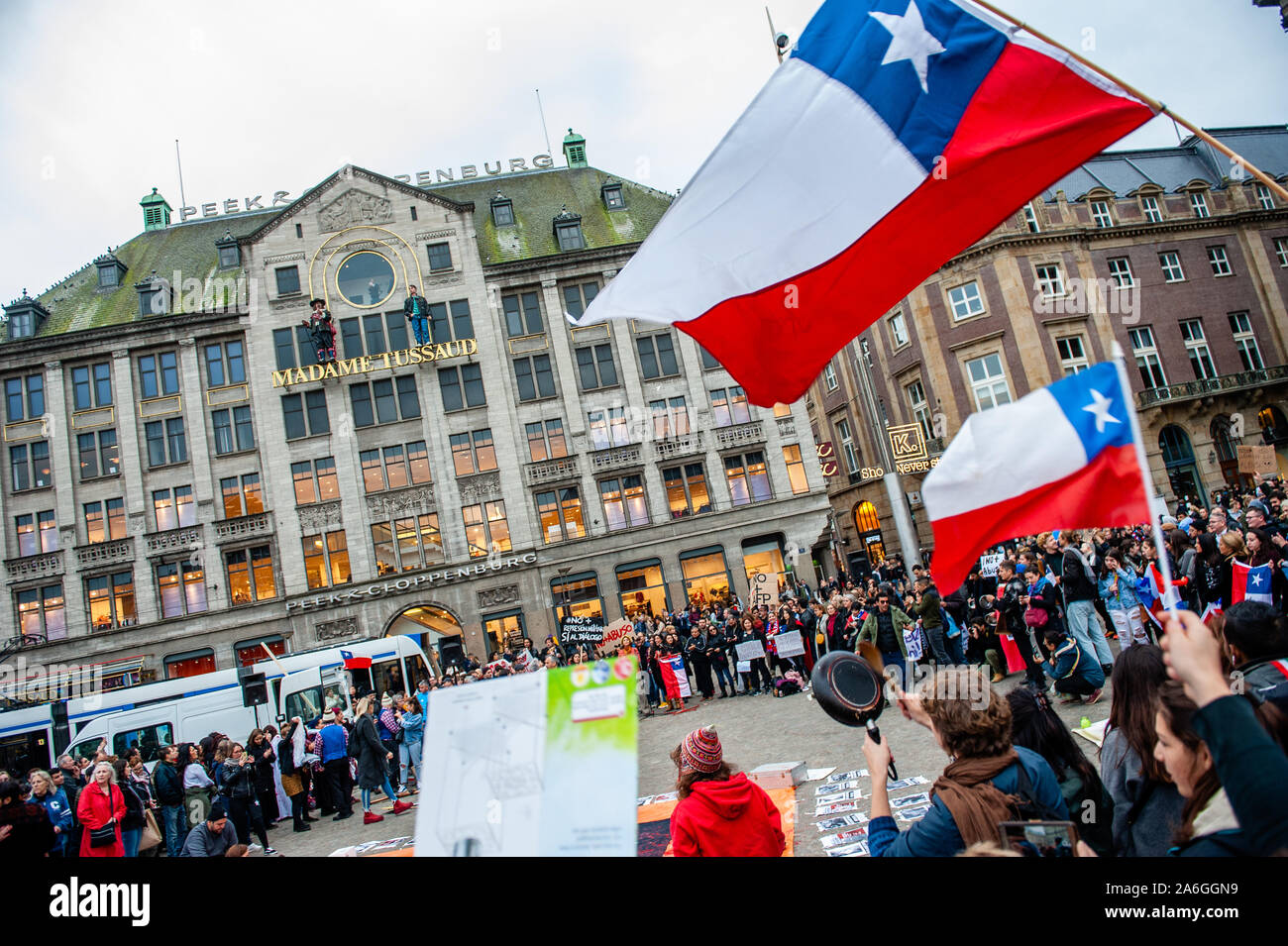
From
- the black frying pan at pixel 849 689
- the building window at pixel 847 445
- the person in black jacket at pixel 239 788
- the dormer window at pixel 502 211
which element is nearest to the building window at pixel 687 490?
the building window at pixel 847 445

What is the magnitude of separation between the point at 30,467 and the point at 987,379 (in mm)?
44047

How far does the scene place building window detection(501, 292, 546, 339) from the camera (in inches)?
1385

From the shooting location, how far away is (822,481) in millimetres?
34375

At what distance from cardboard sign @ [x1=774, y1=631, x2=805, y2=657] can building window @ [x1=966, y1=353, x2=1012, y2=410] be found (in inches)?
908

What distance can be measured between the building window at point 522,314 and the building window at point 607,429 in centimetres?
496

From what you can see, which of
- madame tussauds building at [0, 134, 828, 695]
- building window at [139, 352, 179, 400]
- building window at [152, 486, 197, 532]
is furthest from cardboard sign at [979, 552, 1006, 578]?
building window at [139, 352, 179, 400]

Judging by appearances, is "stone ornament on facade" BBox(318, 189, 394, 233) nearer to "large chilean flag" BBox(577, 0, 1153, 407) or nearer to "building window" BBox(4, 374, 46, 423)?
"building window" BBox(4, 374, 46, 423)

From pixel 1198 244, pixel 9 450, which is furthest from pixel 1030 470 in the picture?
pixel 1198 244

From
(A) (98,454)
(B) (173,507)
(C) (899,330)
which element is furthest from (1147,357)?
(A) (98,454)

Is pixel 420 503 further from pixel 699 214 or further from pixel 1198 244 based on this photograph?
pixel 1198 244

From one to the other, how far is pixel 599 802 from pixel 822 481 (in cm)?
3331

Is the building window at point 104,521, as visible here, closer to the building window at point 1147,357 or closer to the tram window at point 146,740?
the tram window at point 146,740

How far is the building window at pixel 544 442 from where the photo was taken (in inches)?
1336

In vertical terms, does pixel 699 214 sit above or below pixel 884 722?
above
